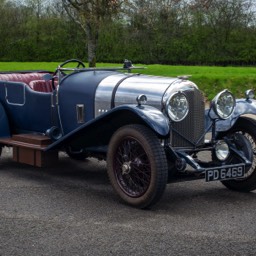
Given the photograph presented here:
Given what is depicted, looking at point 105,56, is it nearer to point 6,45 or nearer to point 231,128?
point 6,45

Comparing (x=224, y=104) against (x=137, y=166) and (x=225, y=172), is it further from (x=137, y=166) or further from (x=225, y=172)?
(x=137, y=166)

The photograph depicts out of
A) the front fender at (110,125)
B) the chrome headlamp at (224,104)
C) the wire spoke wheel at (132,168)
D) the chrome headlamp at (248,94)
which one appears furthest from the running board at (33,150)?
the chrome headlamp at (248,94)

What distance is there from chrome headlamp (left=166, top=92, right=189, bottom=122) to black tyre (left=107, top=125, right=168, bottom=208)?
357 mm

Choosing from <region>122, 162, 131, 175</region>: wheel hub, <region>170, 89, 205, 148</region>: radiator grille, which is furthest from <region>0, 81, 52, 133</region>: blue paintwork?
<region>170, 89, 205, 148</region>: radiator grille

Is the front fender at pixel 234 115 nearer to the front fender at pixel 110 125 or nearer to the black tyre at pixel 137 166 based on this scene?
the front fender at pixel 110 125

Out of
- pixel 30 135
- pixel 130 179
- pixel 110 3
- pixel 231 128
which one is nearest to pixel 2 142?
pixel 30 135

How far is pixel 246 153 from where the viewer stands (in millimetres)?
6469

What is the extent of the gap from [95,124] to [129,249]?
2.00 meters

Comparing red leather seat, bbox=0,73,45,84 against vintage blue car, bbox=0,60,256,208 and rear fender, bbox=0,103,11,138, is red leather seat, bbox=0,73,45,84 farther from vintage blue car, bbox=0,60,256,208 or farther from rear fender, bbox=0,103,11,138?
rear fender, bbox=0,103,11,138

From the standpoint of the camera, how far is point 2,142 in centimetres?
767

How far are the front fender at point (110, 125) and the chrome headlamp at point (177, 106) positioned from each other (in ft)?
0.62

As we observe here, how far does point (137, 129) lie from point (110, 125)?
0.64 m

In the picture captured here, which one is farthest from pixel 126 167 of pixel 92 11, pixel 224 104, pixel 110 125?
pixel 92 11

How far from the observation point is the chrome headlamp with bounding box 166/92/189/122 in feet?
19.8
